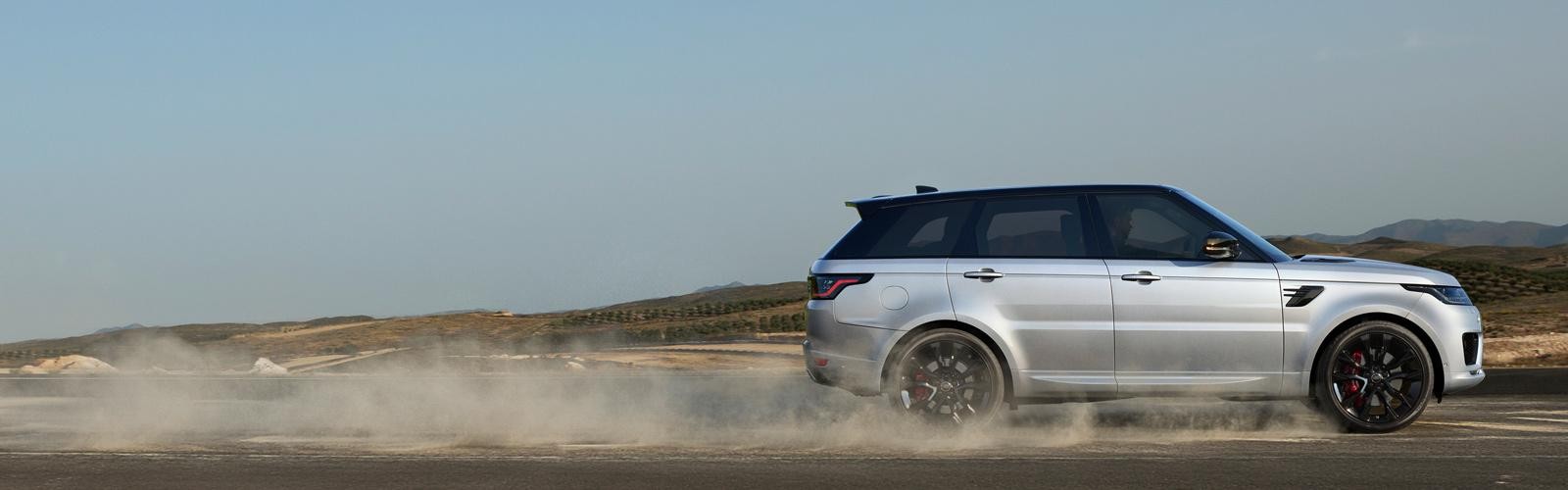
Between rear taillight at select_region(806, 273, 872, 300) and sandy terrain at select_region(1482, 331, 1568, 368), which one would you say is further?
sandy terrain at select_region(1482, 331, 1568, 368)

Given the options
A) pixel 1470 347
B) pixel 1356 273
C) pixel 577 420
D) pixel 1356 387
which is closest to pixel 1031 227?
pixel 1356 273

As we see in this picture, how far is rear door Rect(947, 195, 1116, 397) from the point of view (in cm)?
920

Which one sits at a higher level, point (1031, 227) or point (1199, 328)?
point (1031, 227)

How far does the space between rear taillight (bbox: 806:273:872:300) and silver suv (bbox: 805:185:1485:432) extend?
0.05 ft

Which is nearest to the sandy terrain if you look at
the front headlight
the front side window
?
the front headlight

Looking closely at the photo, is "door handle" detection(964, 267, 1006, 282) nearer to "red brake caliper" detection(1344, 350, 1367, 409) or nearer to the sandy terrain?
"red brake caliper" detection(1344, 350, 1367, 409)

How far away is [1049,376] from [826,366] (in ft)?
4.84

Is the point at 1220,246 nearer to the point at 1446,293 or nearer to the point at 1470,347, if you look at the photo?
the point at 1446,293

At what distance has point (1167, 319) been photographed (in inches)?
361

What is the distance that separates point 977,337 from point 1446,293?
10.0 feet

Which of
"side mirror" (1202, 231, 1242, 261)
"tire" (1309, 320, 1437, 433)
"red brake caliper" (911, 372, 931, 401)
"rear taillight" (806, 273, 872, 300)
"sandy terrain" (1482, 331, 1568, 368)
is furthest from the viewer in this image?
"sandy terrain" (1482, 331, 1568, 368)

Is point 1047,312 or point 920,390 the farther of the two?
point 920,390

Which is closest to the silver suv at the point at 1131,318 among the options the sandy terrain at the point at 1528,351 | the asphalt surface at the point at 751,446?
the asphalt surface at the point at 751,446

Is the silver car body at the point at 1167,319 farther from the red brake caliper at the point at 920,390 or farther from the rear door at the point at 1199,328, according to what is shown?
the red brake caliper at the point at 920,390
